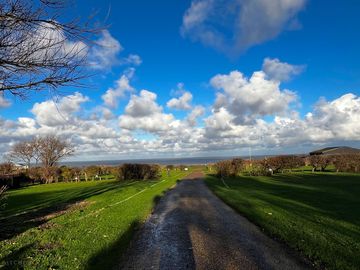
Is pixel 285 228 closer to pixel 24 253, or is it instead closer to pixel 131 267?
pixel 131 267

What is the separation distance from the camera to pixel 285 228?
10523 mm

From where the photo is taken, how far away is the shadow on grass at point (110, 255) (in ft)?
23.5

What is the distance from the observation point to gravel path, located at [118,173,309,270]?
702cm

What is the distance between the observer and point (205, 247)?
27.2 feet

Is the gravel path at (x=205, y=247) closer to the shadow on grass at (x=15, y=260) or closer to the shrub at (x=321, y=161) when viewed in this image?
the shadow on grass at (x=15, y=260)

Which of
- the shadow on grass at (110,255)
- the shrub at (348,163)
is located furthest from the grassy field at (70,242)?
the shrub at (348,163)

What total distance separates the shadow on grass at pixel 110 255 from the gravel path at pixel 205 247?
22cm

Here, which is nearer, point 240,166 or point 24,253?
point 24,253

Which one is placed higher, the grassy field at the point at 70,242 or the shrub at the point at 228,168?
the shrub at the point at 228,168

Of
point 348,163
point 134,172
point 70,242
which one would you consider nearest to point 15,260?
point 70,242

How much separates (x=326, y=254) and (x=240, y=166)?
46976 millimetres

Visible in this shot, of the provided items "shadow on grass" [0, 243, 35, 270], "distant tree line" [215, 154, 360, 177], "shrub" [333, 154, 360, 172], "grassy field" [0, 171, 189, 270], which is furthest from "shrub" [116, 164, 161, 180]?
"shadow on grass" [0, 243, 35, 270]

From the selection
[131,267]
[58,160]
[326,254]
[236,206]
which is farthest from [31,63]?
[58,160]

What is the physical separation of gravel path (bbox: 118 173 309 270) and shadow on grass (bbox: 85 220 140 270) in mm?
223
